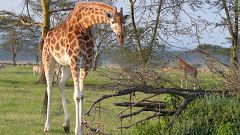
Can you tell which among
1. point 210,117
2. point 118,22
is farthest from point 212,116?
point 118,22

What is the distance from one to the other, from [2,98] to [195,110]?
10.9 m

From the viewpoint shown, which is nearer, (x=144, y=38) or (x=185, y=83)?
(x=185, y=83)

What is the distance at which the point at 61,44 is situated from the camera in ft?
34.2

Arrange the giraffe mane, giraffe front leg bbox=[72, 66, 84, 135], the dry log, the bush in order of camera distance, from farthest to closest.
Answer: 1. giraffe front leg bbox=[72, 66, 84, 135]
2. the giraffe mane
3. the dry log
4. the bush

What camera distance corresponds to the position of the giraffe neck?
9207mm

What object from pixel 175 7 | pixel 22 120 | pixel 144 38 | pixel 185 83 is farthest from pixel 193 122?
pixel 144 38

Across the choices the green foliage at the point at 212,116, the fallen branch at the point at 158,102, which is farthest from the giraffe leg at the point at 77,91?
the green foliage at the point at 212,116

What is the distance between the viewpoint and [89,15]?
378 inches

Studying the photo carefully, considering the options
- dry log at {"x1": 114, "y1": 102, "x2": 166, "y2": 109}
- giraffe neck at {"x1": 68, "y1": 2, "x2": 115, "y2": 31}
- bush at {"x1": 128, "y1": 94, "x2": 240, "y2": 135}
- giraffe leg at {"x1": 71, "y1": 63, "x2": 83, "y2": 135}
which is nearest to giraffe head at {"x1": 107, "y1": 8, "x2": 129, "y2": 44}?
giraffe neck at {"x1": 68, "y1": 2, "x2": 115, "y2": 31}

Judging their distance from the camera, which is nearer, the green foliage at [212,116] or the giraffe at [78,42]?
the green foliage at [212,116]

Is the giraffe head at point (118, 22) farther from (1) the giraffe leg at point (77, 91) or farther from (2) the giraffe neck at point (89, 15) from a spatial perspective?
(1) the giraffe leg at point (77, 91)

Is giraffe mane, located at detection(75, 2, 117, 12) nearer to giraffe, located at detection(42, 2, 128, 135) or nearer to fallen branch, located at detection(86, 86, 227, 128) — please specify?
giraffe, located at detection(42, 2, 128, 135)

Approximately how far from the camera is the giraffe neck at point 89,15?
30.2ft

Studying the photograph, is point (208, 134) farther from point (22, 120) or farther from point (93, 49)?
point (22, 120)
